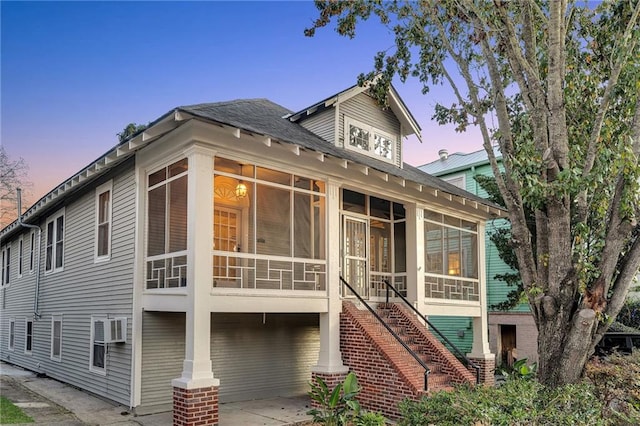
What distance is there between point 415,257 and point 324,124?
4030 millimetres

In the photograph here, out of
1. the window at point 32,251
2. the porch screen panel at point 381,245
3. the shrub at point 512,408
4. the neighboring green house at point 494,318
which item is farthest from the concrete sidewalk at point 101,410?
the neighboring green house at point 494,318

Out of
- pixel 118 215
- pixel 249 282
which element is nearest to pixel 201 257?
pixel 249 282

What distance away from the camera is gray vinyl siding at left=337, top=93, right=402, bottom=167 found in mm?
13086

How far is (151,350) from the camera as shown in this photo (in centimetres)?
962

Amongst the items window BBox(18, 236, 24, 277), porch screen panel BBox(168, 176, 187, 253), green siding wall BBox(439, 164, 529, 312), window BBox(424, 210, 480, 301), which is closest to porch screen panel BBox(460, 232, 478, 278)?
window BBox(424, 210, 480, 301)

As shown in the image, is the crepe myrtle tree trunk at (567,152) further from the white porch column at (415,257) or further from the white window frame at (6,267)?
the white window frame at (6,267)

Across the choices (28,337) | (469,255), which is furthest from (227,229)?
(28,337)

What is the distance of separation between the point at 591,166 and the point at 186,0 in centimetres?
917

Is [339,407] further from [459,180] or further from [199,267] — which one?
[459,180]

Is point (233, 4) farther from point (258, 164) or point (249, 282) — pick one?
point (249, 282)

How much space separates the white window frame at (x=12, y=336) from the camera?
17.8m

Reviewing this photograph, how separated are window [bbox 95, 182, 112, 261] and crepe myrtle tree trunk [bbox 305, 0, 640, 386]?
289 inches

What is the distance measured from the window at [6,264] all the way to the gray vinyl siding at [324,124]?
13.6 m

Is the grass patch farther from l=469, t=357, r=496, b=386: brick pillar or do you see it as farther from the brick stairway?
l=469, t=357, r=496, b=386: brick pillar
